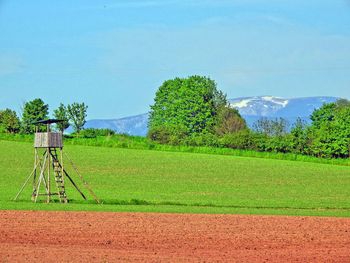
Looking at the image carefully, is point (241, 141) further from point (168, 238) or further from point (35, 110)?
point (168, 238)

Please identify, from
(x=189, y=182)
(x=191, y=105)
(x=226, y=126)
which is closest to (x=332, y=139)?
(x=226, y=126)

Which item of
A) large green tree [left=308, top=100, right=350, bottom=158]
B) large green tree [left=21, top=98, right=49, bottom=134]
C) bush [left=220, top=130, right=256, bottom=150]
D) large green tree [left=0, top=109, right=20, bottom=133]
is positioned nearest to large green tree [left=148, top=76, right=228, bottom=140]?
large green tree [left=21, top=98, right=49, bottom=134]

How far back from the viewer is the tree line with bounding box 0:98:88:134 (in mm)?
111250

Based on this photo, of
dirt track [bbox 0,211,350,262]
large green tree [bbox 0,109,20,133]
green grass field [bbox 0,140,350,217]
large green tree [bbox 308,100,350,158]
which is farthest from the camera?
large green tree [bbox 308,100,350,158]

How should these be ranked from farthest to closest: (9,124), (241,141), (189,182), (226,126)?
(226,126) < (9,124) < (241,141) < (189,182)

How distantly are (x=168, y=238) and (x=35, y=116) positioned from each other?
361ft

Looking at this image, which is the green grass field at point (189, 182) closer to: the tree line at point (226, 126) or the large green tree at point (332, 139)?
the tree line at point (226, 126)

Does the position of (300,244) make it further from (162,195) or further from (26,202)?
(162,195)

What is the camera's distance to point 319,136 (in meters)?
121

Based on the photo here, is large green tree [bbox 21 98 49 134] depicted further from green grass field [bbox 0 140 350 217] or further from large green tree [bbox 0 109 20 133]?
green grass field [bbox 0 140 350 217]

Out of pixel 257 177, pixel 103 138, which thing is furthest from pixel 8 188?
pixel 103 138

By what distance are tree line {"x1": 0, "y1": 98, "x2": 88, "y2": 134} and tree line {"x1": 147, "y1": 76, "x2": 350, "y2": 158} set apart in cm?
1337

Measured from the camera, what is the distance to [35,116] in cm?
13988

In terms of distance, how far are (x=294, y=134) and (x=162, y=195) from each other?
6284 cm
